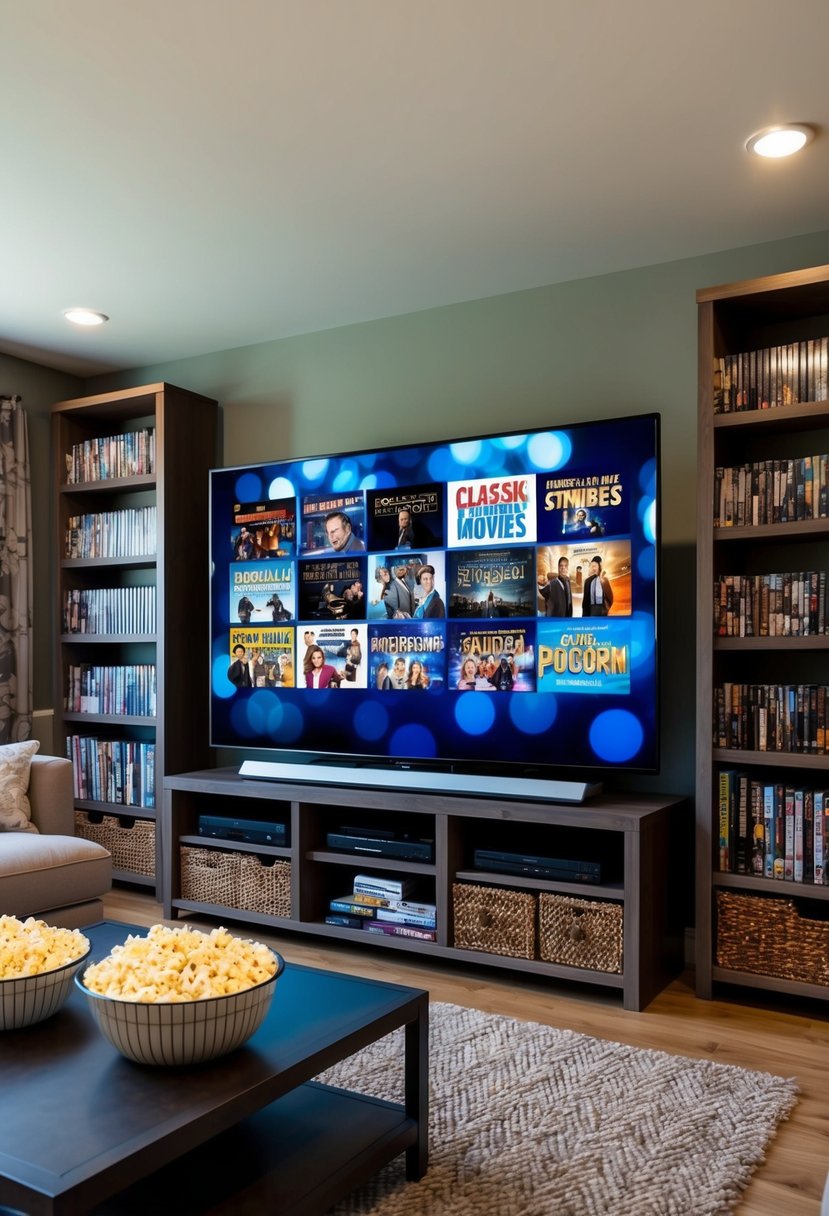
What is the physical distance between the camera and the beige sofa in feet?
10.4

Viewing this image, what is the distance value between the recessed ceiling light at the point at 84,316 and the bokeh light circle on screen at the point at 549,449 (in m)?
1.95

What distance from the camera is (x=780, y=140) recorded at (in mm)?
2617

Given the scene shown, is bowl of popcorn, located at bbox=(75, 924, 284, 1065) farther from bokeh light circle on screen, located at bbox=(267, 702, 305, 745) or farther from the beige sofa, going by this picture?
bokeh light circle on screen, located at bbox=(267, 702, 305, 745)

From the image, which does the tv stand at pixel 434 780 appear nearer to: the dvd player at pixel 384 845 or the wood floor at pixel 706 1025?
the dvd player at pixel 384 845

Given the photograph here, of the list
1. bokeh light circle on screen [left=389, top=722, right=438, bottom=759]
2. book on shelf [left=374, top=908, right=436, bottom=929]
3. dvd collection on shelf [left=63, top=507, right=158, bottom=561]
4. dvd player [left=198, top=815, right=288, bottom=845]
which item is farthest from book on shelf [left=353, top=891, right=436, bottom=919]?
dvd collection on shelf [left=63, top=507, right=158, bottom=561]

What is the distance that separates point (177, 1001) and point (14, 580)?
339 centimetres

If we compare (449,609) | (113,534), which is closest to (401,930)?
(449,609)

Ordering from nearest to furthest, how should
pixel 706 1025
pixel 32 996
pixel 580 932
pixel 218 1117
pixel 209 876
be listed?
pixel 218 1117, pixel 32 996, pixel 706 1025, pixel 580 932, pixel 209 876

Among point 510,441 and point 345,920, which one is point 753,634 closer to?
point 510,441

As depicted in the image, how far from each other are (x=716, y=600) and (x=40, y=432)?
3402 millimetres

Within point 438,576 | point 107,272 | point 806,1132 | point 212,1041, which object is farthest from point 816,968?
point 107,272

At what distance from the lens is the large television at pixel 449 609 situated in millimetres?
3234

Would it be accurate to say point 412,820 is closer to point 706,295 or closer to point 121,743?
point 121,743

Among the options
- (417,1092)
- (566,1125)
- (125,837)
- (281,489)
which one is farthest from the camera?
(125,837)
